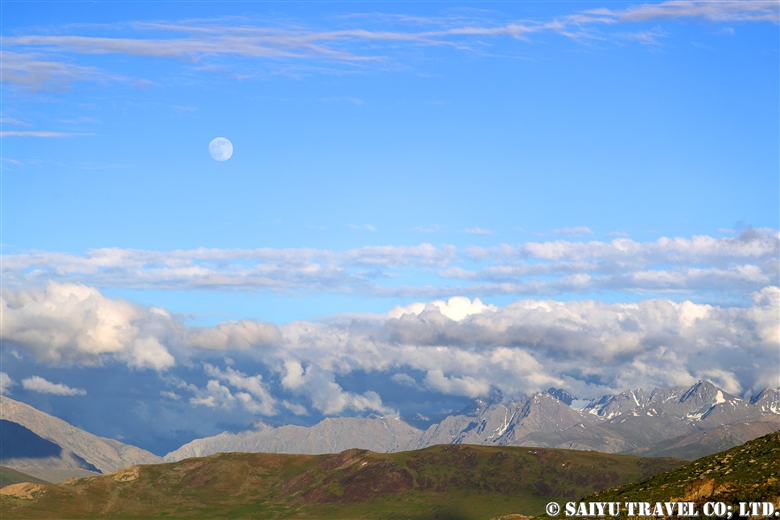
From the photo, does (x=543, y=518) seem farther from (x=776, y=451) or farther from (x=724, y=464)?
(x=776, y=451)

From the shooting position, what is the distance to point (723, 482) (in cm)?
7988

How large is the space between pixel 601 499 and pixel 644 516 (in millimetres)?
12618

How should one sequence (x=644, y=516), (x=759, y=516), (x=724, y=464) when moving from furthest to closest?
(x=724, y=464) < (x=644, y=516) < (x=759, y=516)

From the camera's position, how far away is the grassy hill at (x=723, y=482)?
75562 millimetres

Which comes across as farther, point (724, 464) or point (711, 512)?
point (724, 464)

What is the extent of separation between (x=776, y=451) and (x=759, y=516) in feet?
74.8

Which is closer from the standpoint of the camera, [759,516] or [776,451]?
[759,516]

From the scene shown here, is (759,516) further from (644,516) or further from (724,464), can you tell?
(724,464)

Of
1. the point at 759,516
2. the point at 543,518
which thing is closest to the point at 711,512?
the point at 759,516

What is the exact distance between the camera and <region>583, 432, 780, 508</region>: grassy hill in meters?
75.6

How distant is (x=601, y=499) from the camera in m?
91.0

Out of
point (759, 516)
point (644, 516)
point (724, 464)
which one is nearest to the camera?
point (759, 516)

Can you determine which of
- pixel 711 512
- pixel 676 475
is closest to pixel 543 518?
pixel 676 475

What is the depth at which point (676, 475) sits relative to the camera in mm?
94500
